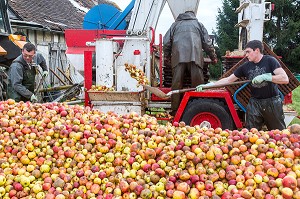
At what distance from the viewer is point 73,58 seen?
9.52m

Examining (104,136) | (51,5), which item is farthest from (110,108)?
(51,5)

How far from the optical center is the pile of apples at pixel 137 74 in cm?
696

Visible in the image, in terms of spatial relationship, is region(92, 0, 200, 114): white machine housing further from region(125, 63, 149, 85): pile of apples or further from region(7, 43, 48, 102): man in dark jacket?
region(7, 43, 48, 102): man in dark jacket

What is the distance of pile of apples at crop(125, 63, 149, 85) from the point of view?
6.96 metres

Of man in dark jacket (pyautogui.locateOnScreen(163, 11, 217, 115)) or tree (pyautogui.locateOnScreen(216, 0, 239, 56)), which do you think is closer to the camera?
man in dark jacket (pyautogui.locateOnScreen(163, 11, 217, 115))

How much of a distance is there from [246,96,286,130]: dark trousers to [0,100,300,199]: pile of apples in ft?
6.05

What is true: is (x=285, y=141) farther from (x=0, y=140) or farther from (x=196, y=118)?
(x=196, y=118)

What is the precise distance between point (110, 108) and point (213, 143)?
3.79m

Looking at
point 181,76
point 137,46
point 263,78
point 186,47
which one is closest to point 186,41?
point 186,47

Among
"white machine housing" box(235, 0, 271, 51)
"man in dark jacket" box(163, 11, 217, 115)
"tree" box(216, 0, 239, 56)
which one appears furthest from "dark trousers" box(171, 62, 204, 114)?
"tree" box(216, 0, 239, 56)

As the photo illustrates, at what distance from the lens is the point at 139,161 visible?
311 centimetres

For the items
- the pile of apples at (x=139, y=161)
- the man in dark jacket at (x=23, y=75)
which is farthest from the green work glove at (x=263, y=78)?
the man in dark jacket at (x=23, y=75)

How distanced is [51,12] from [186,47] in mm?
16044

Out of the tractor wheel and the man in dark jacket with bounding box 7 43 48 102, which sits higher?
the man in dark jacket with bounding box 7 43 48 102
